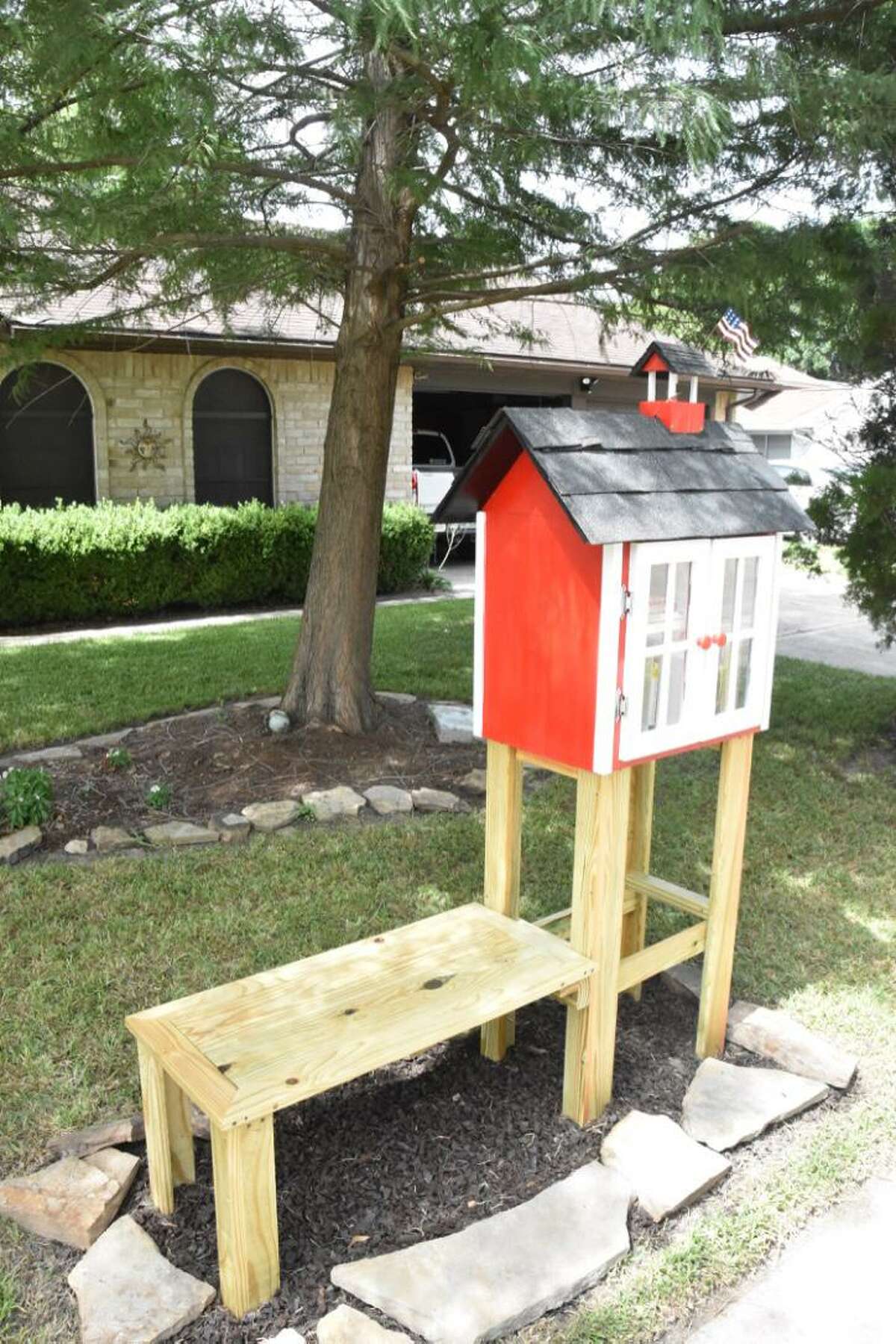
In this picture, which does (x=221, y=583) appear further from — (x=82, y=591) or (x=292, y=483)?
(x=292, y=483)

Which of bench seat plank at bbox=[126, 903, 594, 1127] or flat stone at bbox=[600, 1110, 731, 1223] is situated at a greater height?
bench seat plank at bbox=[126, 903, 594, 1127]

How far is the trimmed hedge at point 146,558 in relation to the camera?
32.3 feet

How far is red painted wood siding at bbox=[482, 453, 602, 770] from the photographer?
2.72m

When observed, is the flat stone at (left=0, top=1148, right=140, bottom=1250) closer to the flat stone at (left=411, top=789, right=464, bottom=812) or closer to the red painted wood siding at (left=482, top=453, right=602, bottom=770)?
the red painted wood siding at (left=482, top=453, right=602, bottom=770)

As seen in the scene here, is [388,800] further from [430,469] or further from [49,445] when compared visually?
[430,469]

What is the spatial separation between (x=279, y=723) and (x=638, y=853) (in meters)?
2.84

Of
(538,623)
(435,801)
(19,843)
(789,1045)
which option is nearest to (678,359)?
(538,623)

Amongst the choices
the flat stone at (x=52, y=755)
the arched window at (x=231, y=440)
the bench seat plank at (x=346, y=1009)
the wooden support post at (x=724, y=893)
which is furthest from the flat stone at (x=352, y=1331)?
the arched window at (x=231, y=440)

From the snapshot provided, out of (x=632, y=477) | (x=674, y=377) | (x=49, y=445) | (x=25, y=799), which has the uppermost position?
Answer: (x=674, y=377)

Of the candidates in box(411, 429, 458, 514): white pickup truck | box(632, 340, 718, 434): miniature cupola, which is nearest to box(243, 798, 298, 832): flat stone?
box(632, 340, 718, 434): miniature cupola

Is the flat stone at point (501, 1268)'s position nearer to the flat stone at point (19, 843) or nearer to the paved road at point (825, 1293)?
the paved road at point (825, 1293)

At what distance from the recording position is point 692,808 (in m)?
5.46

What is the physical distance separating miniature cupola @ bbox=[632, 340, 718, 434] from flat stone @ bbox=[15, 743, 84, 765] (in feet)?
13.1

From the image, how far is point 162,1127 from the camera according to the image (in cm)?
255
